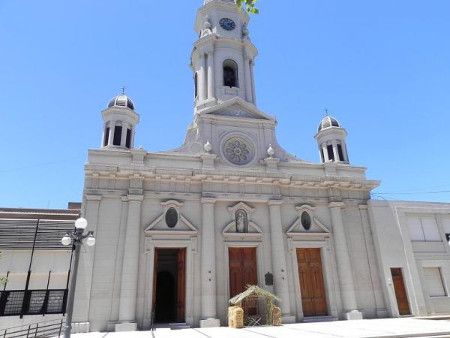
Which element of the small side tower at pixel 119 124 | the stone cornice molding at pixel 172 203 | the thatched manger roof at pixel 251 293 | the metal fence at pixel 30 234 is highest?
the small side tower at pixel 119 124

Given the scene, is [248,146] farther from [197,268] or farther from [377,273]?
[377,273]

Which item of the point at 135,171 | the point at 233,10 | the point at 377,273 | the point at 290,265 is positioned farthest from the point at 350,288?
the point at 233,10

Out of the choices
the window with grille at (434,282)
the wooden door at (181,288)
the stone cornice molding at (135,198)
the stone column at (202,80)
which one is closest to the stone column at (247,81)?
the stone column at (202,80)

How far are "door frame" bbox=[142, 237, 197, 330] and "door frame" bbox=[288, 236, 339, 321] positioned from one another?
6293 mm

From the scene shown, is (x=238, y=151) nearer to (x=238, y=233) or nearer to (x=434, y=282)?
(x=238, y=233)

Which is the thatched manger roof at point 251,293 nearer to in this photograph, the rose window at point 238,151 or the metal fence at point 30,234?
the rose window at point 238,151

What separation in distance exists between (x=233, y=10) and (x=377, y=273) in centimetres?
2454

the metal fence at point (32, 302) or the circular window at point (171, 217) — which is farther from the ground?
the circular window at point (171, 217)

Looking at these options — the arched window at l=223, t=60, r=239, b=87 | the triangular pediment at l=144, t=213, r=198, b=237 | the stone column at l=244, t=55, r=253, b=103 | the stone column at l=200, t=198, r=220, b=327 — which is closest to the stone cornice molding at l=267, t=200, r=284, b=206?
the stone column at l=200, t=198, r=220, b=327

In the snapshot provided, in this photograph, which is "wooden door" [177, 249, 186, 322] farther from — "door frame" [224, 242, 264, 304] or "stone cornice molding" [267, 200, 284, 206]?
"stone cornice molding" [267, 200, 284, 206]

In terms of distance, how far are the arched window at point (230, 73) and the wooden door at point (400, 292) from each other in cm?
1812

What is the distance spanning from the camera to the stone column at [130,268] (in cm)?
1669

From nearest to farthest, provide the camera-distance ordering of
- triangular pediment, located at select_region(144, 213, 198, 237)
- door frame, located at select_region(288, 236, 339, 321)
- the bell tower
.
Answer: triangular pediment, located at select_region(144, 213, 198, 237) < door frame, located at select_region(288, 236, 339, 321) < the bell tower

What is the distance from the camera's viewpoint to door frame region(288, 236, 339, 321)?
19719 mm
